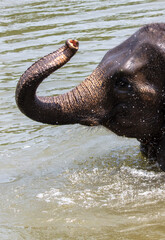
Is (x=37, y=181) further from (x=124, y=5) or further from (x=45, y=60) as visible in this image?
(x=124, y=5)

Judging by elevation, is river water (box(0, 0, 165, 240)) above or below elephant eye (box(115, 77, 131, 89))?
below

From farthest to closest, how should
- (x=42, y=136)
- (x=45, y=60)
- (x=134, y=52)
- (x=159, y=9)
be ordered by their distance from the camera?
(x=159, y=9), (x=42, y=136), (x=134, y=52), (x=45, y=60)

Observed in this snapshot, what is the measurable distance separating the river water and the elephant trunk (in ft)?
1.09

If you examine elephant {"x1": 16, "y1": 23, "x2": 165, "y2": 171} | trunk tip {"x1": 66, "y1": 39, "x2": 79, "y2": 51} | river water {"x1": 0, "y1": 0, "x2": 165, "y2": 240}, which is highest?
trunk tip {"x1": 66, "y1": 39, "x2": 79, "y2": 51}

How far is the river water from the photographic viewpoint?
422 cm

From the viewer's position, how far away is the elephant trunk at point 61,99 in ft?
12.8

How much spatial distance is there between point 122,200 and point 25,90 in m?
1.23

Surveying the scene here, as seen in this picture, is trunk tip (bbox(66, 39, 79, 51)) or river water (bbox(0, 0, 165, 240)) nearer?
trunk tip (bbox(66, 39, 79, 51))

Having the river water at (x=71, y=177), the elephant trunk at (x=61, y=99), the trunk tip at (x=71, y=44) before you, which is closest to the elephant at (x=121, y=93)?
the elephant trunk at (x=61, y=99)

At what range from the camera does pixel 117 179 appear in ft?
16.6

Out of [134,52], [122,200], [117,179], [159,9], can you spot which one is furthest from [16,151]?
[159,9]

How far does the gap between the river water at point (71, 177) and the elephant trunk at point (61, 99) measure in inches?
13.1

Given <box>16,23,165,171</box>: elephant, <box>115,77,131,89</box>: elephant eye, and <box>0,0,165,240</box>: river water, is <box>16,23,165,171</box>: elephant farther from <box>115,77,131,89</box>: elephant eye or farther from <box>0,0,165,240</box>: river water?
<box>0,0,165,240</box>: river water

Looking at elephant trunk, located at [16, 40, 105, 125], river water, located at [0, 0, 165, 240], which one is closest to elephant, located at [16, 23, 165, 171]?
elephant trunk, located at [16, 40, 105, 125]
